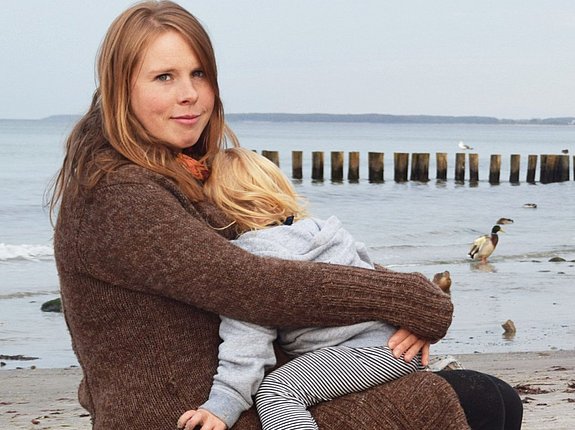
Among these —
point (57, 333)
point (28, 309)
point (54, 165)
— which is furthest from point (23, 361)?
point (54, 165)

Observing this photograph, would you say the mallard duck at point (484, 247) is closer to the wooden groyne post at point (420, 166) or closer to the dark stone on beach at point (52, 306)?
the dark stone on beach at point (52, 306)

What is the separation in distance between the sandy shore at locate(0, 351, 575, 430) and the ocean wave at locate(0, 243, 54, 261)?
7159 millimetres

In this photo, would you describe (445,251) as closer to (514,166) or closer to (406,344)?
(406,344)

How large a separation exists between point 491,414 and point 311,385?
0.51 metres

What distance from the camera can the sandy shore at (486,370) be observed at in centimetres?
511

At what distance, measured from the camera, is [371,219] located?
2092 cm

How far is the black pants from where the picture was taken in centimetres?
257

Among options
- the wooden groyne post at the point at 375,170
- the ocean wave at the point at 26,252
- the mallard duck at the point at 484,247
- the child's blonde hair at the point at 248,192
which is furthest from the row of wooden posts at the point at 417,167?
the child's blonde hair at the point at 248,192

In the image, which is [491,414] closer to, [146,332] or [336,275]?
[336,275]

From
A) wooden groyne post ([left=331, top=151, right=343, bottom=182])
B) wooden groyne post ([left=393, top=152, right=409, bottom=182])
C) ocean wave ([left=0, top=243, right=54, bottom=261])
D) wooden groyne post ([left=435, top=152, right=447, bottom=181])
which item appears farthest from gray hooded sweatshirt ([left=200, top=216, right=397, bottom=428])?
wooden groyne post ([left=435, top=152, right=447, bottom=181])

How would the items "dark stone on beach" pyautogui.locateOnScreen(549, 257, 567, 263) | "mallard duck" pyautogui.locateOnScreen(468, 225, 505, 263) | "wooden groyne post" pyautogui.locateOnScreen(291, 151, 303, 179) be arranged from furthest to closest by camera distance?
1. "wooden groyne post" pyautogui.locateOnScreen(291, 151, 303, 179)
2. "dark stone on beach" pyautogui.locateOnScreen(549, 257, 567, 263)
3. "mallard duck" pyautogui.locateOnScreen(468, 225, 505, 263)

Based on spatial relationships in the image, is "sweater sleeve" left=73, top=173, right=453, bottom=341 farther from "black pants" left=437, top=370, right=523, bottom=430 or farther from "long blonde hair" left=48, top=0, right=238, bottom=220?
"black pants" left=437, top=370, right=523, bottom=430

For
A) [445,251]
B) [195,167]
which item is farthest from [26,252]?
[195,167]

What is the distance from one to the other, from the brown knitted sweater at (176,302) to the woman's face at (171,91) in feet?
0.67
